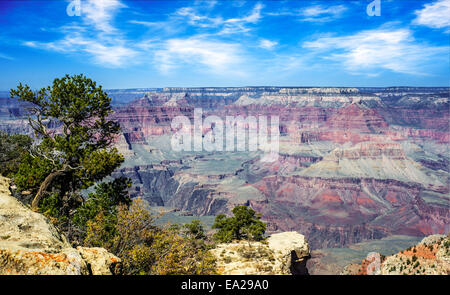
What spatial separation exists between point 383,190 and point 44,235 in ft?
577

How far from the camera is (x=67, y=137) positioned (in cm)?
2097

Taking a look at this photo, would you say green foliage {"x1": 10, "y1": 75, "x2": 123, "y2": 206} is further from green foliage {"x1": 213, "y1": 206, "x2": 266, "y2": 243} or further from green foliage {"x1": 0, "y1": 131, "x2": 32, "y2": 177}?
green foliage {"x1": 213, "y1": 206, "x2": 266, "y2": 243}

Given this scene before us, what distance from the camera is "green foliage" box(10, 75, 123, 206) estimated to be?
779 inches

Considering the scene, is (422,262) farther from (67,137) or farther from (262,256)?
(67,137)

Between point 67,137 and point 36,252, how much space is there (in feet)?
49.4

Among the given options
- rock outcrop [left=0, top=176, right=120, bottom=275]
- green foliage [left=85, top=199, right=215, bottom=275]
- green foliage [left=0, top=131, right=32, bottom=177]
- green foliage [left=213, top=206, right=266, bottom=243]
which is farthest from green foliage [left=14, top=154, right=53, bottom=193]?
green foliage [left=213, top=206, right=266, bottom=243]

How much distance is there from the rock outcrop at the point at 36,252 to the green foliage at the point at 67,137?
27.0ft

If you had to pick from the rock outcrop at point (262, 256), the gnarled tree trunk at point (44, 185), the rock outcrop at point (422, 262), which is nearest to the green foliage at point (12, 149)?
the gnarled tree trunk at point (44, 185)

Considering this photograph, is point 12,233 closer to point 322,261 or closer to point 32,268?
point 32,268

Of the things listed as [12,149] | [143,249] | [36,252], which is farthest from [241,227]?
[12,149]

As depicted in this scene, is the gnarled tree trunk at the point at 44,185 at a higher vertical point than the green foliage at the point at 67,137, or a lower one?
lower

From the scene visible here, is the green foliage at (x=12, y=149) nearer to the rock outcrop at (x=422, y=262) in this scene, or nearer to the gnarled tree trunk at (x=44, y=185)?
the gnarled tree trunk at (x=44, y=185)

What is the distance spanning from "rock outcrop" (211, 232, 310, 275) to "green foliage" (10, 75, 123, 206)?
10846mm

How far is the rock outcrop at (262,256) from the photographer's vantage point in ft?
55.4
